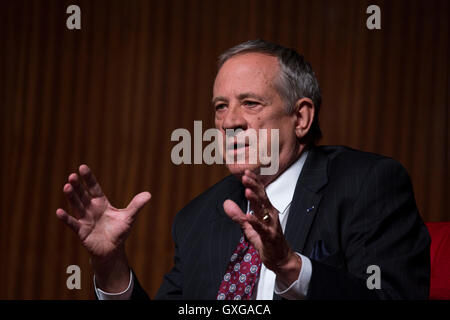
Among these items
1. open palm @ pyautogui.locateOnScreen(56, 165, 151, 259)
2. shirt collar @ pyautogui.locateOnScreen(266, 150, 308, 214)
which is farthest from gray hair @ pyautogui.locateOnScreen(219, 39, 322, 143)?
open palm @ pyautogui.locateOnScreen(56, 165, 151, 259)

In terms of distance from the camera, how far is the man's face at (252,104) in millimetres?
1748

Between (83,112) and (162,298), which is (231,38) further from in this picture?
(162,298)

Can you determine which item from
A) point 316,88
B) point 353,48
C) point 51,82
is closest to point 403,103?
point 353,48

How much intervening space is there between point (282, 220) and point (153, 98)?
64.7 inches

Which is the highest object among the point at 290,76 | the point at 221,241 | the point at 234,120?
the point at 290,76

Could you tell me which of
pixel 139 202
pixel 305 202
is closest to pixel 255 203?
pixel 139 202

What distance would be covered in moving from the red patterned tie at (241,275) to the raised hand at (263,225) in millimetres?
400

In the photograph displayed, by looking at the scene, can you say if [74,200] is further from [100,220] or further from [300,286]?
[300,286]

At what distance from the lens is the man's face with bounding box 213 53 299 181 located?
1.75 m

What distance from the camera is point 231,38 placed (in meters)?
3.15

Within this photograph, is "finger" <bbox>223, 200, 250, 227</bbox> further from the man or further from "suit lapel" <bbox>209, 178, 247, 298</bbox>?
"suit lapel" <bbox>209, 178, 247, 298</bbox>

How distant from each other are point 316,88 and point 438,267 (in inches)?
28.2

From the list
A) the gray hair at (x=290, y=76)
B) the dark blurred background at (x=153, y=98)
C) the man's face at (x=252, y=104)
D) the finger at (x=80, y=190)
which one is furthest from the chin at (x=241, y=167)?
the dark blurred background at (x=153, y=98)

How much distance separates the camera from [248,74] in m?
1.79
